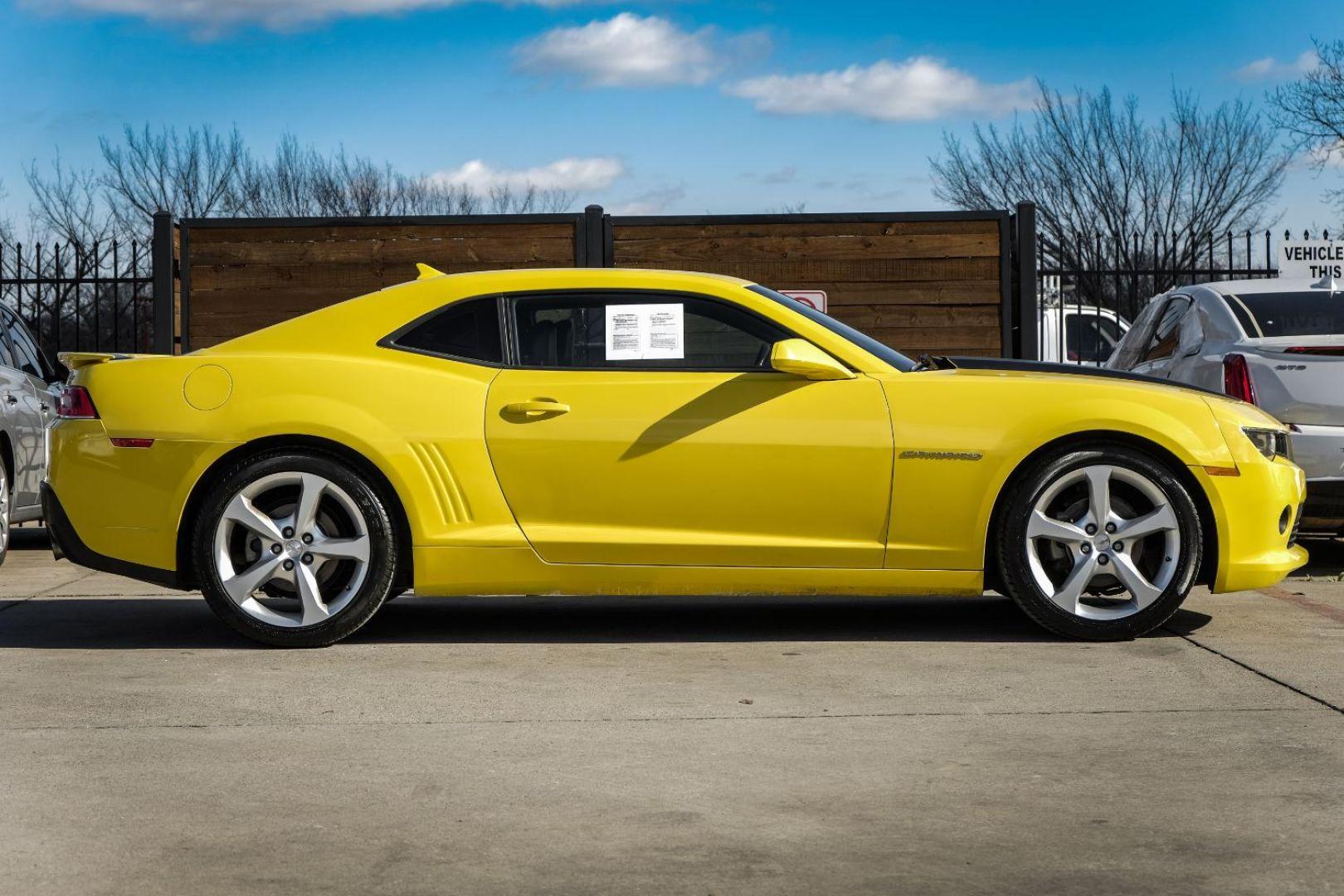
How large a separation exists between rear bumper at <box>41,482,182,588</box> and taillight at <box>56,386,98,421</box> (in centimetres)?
31

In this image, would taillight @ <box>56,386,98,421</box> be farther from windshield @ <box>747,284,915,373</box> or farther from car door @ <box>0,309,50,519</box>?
car door @ <box>0,309,50,519</box>

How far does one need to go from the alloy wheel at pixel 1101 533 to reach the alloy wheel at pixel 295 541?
258cm

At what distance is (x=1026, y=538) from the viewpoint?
21.0 ft

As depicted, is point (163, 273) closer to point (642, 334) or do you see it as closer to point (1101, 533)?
point (642, 334)

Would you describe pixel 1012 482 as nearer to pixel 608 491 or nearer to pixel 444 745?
pixel 608 491

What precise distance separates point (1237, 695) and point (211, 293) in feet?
33.4

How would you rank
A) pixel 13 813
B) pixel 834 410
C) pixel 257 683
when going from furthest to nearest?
1. pixel 834 410
2. pixel 257 683
3. pixel 13 813

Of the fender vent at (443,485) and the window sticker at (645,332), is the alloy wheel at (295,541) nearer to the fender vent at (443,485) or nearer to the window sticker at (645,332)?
the fender vent at (443,485)

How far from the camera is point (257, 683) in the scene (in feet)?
19.2

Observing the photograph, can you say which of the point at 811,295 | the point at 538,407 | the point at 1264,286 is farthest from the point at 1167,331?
the point at 538,407

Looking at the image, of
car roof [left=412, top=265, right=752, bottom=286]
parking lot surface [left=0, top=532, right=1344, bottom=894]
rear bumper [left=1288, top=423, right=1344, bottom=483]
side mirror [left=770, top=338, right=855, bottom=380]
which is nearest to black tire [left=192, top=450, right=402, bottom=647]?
parking lot surface [left=0, top=532, right=1344, bottom=894]

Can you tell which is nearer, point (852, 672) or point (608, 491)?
point (852, 672)

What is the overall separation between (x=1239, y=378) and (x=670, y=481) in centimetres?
358

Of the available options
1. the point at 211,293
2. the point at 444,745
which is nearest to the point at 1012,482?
the point at 444,745
